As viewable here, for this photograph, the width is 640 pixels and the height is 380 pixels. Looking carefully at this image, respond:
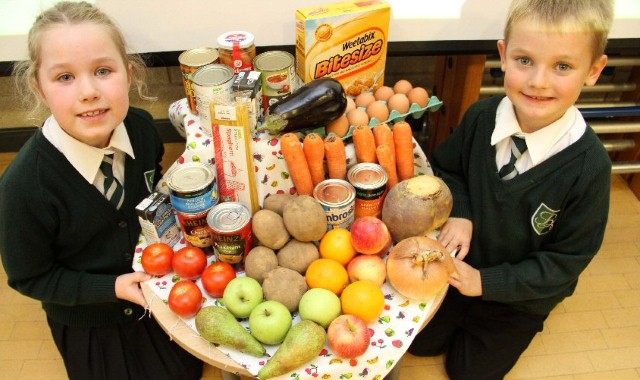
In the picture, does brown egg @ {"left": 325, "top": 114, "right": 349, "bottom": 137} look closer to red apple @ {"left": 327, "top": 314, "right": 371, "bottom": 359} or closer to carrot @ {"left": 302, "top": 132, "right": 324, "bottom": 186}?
carrot @ {"left": 302, "top": 132, "right": 324, "bottom": 186}

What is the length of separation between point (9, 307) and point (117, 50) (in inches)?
47.6

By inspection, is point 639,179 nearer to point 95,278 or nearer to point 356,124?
point 356,124

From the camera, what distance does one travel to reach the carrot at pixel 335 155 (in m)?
1.25

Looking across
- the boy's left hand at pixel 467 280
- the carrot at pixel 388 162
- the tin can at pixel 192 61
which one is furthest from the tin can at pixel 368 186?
the tin can at pixel 192 61

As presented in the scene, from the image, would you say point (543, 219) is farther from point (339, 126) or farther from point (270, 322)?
point (270, 322)

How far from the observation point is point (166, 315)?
112 centimetres

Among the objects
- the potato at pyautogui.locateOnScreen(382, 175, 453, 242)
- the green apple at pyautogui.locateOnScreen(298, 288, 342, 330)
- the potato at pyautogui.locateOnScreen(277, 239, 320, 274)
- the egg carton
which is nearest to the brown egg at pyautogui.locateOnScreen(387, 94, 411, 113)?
the egg carton

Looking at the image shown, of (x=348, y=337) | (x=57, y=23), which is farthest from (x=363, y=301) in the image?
(x=57, y=23)

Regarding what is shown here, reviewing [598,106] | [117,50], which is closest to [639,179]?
[598,106]

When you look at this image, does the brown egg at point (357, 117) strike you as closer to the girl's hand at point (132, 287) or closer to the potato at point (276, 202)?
the potato at point (276, 202)

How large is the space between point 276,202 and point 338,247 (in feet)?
0.67

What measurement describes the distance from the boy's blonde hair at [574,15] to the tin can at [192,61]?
0.75 m

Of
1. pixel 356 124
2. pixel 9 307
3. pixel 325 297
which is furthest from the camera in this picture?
pixel 9 307

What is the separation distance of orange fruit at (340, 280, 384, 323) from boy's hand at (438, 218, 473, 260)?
Result: 0.89 feet
